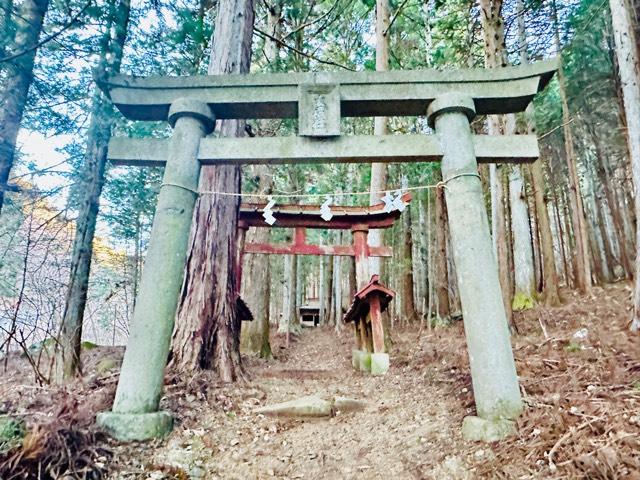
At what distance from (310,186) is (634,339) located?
11.9 metres

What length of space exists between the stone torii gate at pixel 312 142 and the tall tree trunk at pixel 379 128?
14.2 ft

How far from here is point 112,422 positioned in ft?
9.37

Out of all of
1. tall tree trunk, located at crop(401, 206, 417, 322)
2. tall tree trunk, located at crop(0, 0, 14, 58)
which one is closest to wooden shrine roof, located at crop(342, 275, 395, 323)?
tall tree trunk, located at crop(0, 0, 14, 58)

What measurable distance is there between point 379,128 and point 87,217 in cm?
592

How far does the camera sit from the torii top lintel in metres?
3.55

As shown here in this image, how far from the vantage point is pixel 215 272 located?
4586mm

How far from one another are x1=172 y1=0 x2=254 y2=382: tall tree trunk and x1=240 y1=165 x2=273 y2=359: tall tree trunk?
12.5 ft

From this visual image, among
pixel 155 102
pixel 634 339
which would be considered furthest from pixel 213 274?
pixel 634 339

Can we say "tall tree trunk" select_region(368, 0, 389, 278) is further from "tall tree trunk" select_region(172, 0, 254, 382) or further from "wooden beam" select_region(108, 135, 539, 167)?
"wooden beam" select_region(108, 135, 539, 167)

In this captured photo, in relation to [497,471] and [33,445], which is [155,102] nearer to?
[33,445]

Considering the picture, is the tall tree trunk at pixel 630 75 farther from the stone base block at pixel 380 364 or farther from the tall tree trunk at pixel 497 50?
the stone base block at pixel 380 364

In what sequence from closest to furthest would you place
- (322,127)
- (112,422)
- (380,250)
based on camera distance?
(112,422) → (322,127) → (380,250)

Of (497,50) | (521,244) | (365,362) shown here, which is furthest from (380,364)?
(497,50)

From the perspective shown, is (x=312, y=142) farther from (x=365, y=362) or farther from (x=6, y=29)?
(x=365, y=362)
